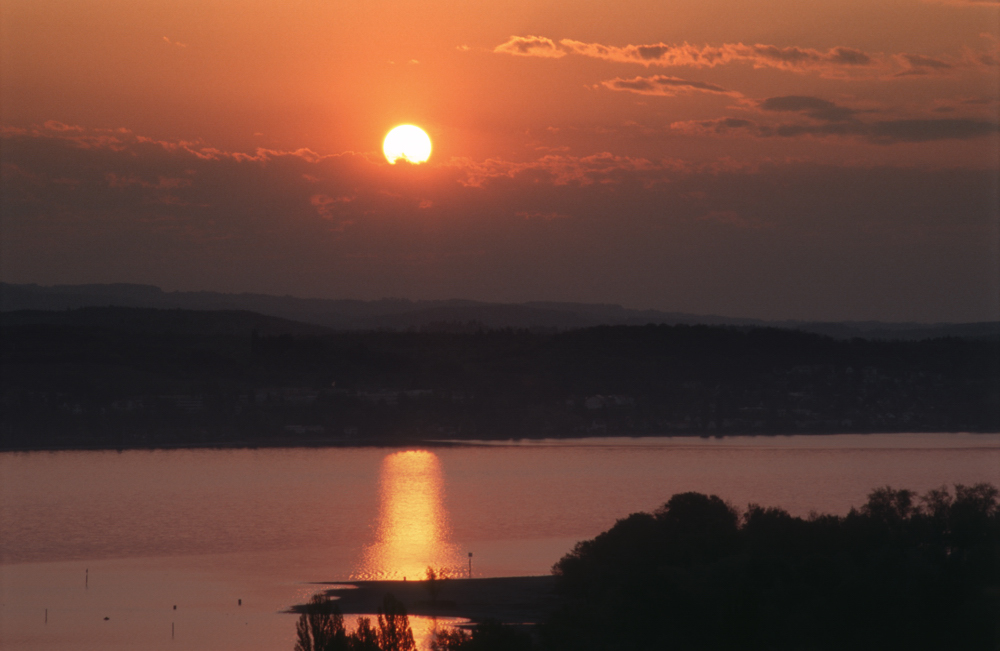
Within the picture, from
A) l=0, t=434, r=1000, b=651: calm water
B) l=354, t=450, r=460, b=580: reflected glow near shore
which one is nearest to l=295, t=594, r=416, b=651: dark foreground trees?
l=0, t=434, r=1000, b=651: calm water

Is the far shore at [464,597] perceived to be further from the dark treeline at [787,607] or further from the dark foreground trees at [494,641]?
the dark foreground trees at [494,641]

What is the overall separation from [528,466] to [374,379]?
186 ft

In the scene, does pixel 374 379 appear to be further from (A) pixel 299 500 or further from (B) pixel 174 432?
(A) pixel 299 500

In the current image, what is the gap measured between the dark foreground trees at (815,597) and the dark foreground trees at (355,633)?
482 cm

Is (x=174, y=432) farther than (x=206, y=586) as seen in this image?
Yes

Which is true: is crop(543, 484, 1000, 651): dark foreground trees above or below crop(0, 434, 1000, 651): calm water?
below

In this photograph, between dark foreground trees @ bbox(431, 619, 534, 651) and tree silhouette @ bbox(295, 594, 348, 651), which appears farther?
tree silhouette @ bbox(295, 594, 348, 651)

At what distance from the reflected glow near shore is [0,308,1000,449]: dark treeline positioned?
3187cm

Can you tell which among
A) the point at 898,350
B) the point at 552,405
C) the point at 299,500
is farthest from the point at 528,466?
the point at 898,350

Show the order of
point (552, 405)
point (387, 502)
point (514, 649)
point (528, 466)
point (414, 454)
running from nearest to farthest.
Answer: point (514, 649) < point (387, 502) < point (528, 466) < point (414, 454) < point (552, 405)

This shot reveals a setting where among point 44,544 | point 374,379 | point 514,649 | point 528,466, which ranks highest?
point 374,379

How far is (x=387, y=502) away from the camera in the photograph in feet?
324

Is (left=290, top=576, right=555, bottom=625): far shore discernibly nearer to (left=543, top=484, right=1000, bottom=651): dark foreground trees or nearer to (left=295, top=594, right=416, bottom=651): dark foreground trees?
(left=543, top=484, right=1000, bottom=651): dark foreground trees

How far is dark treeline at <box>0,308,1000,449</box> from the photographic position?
150125 mm
